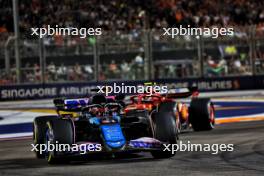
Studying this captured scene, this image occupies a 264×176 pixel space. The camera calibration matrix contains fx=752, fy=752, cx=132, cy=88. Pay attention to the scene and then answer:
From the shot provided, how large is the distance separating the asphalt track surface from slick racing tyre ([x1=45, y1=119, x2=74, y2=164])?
14 centimetres

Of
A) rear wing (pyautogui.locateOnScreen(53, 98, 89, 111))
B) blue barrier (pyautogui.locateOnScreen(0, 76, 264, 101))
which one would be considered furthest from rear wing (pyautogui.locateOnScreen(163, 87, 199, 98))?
blue barrier (pyautogui.locateOnScreen(0, 76, 264, 101))

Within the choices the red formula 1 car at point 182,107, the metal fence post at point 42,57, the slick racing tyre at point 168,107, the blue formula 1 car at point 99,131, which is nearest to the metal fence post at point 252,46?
the metal fence post at point 42,57

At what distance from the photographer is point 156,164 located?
9.77 m

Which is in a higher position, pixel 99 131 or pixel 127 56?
pixel 127 56

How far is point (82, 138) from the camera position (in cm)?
1067

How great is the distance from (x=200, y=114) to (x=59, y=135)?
207 inches

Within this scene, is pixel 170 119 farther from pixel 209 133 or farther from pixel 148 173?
pixel 209 133

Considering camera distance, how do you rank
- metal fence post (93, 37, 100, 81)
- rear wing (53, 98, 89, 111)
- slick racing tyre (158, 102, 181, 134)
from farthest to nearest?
metal fence post (93, 37, 100, 81) → slick racing tyre (158, 102, 181, 134) → rear wing (53, 98, 89, 111)

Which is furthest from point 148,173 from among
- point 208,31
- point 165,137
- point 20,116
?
point 208,31

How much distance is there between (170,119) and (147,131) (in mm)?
388

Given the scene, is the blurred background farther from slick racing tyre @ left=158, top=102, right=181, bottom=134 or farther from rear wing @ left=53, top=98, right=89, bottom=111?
rear wing @ left=53, top=98, right=89, bottom=111

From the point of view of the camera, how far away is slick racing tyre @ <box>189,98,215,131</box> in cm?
1468

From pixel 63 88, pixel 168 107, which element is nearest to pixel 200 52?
pixel 63 88

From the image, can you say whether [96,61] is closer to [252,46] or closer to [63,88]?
[63,88]
